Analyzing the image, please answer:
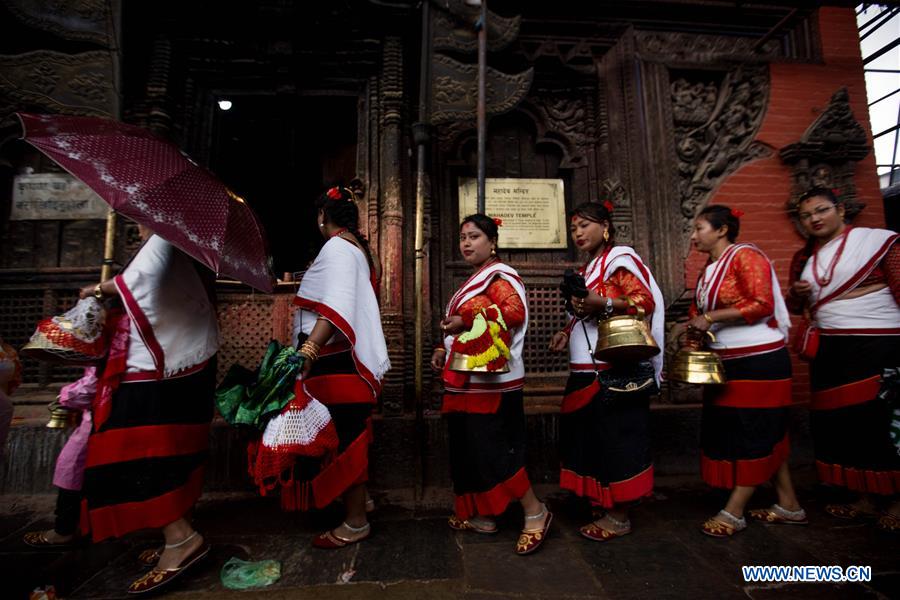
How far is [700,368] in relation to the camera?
2.49 meters

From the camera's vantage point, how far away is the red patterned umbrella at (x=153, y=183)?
165cm

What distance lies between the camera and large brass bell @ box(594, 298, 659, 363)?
2197mm

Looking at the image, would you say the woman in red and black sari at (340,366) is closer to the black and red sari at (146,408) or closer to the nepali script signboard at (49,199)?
the black and red sari at (146,408)

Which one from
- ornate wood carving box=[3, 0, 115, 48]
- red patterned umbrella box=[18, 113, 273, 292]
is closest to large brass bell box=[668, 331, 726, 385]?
red patterned umbrella box=[18, 113, 273, 292]

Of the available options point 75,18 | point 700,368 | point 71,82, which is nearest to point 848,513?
point 700,368

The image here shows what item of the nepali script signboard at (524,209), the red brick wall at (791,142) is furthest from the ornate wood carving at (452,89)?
the red brick wall at (791,142)

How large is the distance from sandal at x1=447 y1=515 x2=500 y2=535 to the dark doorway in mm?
3235

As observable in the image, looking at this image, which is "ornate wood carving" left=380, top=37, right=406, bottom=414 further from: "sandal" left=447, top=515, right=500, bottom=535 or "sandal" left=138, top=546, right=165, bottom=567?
"sandal" left=138, top=546, right=165, bottom=567

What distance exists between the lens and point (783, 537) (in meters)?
2.47

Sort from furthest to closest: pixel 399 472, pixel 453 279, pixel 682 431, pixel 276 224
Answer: pixel 276 224, pixel 453 279, pixel 682 431, pixel 399 472

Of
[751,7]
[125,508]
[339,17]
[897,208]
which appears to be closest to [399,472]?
[125,508]

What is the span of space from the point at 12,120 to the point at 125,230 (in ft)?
4.57

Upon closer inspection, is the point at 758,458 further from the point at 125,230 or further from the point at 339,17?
the point at 125,230

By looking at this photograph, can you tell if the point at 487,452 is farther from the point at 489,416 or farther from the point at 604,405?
the point at 604,405
